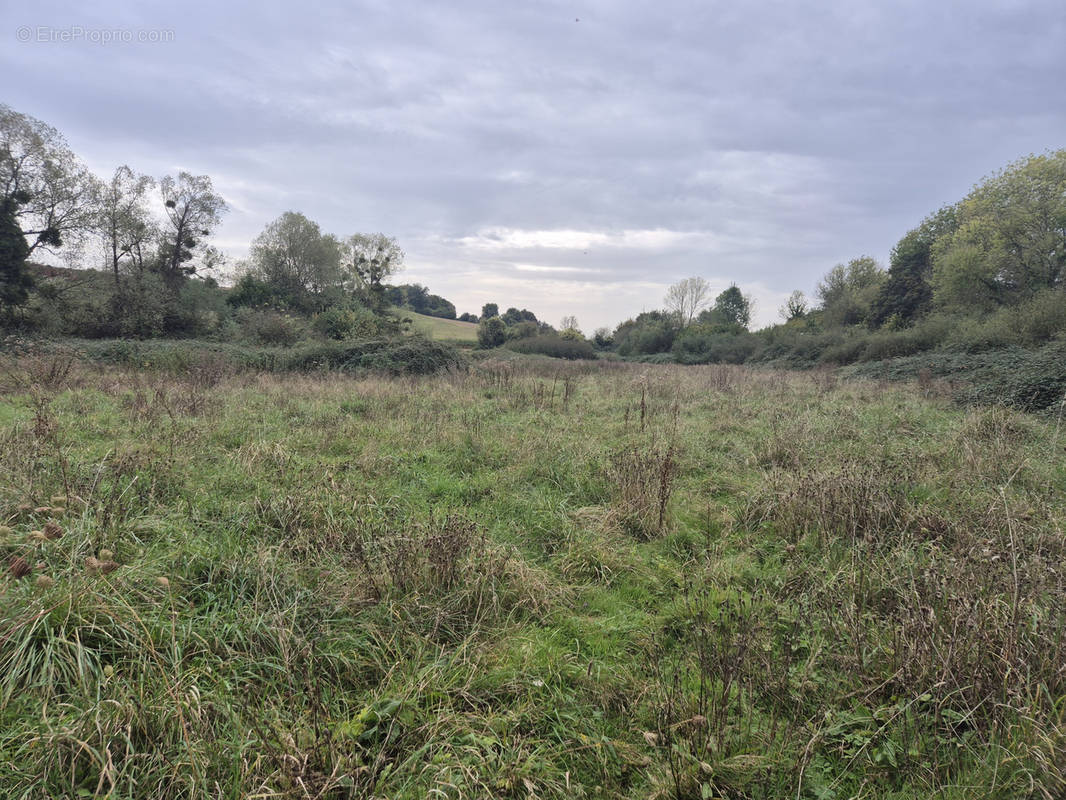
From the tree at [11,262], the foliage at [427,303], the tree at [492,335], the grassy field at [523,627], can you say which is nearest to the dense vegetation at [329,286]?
the tree at [11,262]

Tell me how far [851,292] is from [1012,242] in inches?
574

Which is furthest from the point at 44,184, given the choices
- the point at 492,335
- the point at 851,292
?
the point at 851,292

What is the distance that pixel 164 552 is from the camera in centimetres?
314

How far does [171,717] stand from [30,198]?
29283mm

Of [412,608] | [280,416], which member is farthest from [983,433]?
[280,416]

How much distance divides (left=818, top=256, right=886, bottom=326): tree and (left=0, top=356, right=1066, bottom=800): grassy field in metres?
33.8

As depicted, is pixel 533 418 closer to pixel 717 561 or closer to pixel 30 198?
pixel 717 561

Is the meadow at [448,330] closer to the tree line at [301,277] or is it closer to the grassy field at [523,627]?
the tree line at [301,277]

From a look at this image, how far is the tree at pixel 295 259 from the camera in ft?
119

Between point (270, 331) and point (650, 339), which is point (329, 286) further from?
point (650, 339)

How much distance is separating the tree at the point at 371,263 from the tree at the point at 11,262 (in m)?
26.8

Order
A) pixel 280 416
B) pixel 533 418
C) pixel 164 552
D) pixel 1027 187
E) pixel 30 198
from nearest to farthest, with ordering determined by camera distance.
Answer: pixel 164 552 → pixel 280 416 → pixel 533 418 → pixel 30 198 → pixel 1027 187

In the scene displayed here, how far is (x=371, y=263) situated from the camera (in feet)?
155

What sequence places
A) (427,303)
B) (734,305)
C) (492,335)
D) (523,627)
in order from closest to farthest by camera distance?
(523,627), (492,335), (734,305), (427,303)
